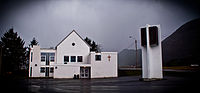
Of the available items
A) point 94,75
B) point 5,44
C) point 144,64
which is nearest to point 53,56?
point 94,75

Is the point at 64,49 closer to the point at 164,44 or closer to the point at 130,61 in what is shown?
the point at 130,61

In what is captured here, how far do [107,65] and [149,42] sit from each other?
1265 cm

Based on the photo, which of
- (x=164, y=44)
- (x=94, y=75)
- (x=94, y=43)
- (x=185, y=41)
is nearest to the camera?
(x=94, y=75)

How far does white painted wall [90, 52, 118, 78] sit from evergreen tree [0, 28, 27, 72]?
87.1 feet

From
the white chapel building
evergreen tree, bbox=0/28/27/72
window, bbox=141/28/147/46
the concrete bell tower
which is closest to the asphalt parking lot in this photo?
the concrete bell tower

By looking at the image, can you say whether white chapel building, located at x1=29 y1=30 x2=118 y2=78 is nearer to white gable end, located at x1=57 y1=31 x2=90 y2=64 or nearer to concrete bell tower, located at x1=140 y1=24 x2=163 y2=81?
white gable end, located at x1=57 y1=31 x2=90 y2=64

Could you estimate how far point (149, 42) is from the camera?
20219 mm

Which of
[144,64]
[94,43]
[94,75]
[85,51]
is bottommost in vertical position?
[94,75]

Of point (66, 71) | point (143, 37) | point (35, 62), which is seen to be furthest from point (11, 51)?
point (143, 37)

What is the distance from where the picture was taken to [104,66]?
3120 centimetres

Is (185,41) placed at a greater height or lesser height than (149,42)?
greater

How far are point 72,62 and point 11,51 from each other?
24641 mm

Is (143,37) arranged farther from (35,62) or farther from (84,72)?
(35,62)

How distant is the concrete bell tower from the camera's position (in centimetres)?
1978
